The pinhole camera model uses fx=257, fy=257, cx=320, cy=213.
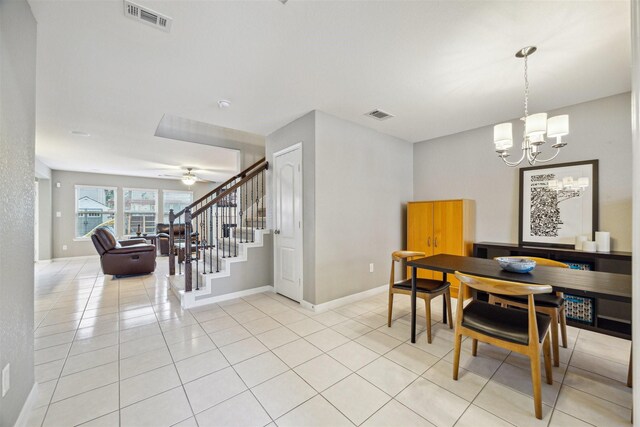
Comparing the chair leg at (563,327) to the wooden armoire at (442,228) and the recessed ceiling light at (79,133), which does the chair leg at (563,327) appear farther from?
the recessed ceiling light at (79,133)

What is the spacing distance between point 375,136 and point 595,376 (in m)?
3.51

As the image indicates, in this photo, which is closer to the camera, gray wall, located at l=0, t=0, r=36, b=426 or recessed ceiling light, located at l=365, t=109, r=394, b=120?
gray wall, located at l=0, t=0, r=36, b=426

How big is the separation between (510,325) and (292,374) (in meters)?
1.66

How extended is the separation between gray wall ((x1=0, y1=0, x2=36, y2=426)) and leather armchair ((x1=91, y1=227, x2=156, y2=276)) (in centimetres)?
390

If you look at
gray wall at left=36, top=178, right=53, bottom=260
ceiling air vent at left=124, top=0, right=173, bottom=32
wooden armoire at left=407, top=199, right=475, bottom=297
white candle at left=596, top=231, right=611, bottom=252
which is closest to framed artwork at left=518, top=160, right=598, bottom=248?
white candle at left=596, top=231, right=611, bottom=252

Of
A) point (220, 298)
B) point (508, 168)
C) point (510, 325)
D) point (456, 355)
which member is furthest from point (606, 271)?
point (220, 298)

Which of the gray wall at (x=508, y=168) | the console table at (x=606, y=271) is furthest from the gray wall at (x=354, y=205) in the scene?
the console table at (x=606, y=271)

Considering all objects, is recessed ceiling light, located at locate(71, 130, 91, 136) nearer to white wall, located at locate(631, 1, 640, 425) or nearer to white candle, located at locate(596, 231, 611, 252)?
white wall, located at locate(631, 1, 640, 425)

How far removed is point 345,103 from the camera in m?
3.14

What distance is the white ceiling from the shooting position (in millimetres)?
1765

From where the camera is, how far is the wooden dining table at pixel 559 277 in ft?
5.25

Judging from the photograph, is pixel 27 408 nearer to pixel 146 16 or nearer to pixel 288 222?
pixel 146 16

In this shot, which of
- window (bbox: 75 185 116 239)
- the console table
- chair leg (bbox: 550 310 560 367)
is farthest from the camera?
window (bbox: 75 185 116 239)

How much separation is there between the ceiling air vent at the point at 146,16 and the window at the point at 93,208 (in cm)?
813
